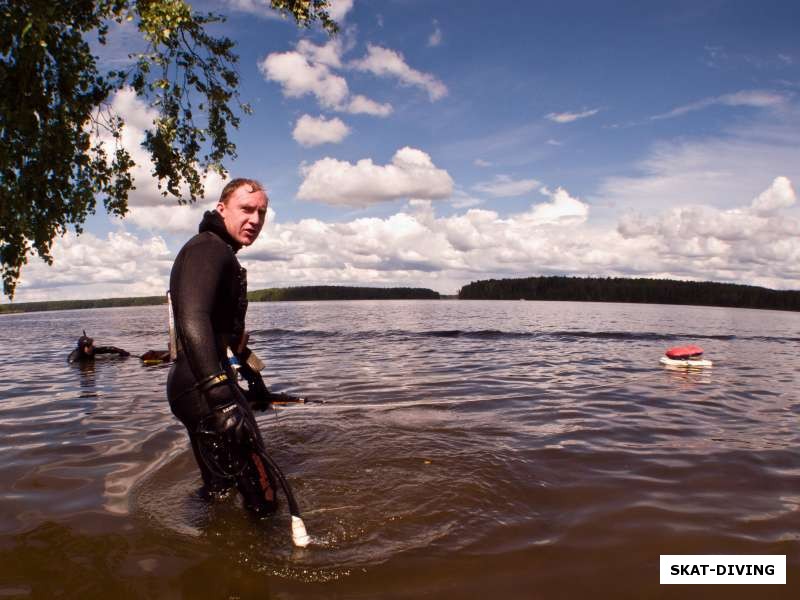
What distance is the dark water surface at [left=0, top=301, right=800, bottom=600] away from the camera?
3631 mm

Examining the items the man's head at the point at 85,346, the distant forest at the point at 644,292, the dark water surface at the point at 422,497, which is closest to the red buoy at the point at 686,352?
the dark water surface at the point at 422,497

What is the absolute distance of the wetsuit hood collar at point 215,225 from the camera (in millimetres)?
4090

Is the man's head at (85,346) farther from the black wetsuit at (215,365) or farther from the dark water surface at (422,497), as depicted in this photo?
the black wetsuit at (215,365)

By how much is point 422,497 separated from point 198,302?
3.27m

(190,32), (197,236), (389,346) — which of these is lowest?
(389,346)

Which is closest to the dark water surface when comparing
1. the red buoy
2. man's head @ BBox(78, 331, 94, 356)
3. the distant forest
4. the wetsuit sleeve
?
the wetsuit sleeve

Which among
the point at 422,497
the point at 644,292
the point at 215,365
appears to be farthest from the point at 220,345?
the point at 644,292

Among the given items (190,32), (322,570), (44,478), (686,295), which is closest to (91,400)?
(44,478)

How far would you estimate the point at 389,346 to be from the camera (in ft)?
79.1

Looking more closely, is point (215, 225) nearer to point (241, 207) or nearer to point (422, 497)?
point (241, 207)

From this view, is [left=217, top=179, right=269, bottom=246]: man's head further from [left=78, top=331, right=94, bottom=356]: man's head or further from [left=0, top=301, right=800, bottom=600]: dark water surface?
[left=78, top=331, right=94, bottom=356]: man's head

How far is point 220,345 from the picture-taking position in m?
4.19

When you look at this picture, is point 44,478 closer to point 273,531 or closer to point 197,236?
point 273,531

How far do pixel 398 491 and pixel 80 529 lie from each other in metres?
3.23
